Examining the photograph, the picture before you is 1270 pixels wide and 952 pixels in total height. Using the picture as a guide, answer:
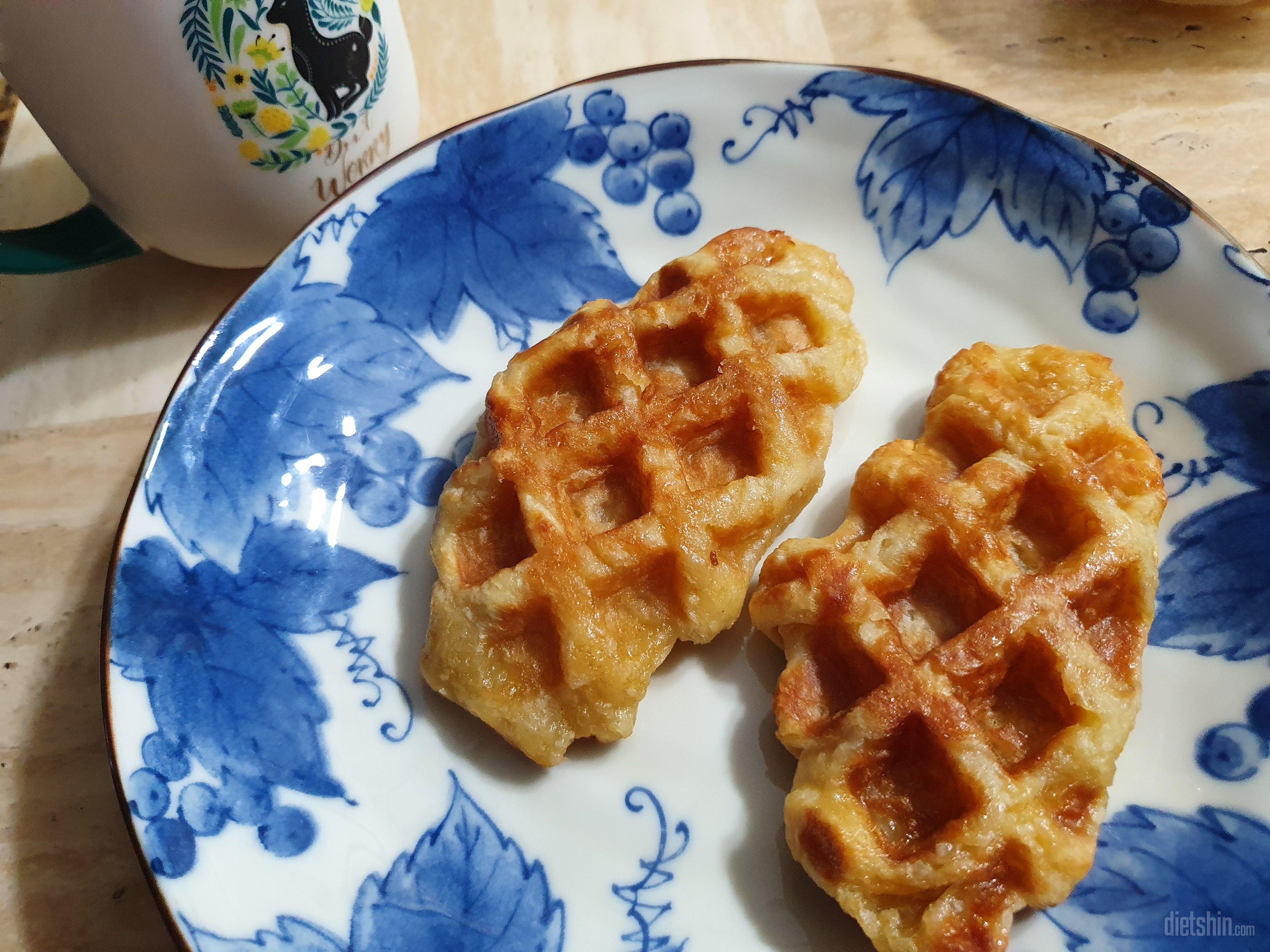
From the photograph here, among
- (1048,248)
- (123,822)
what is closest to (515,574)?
(123,822)

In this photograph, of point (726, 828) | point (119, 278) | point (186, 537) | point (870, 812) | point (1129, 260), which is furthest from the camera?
point (119, 278)

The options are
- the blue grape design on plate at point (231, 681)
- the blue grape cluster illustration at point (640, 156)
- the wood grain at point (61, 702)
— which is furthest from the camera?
the blue grape cluster illustration at point (640, 156)

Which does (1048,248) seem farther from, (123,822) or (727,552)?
(123,822)

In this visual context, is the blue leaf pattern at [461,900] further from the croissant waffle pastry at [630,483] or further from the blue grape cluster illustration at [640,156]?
the blue grape cluster illustration at [640,156]

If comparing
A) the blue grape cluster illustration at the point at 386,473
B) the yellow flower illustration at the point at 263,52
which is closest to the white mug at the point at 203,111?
the yellow flower illustration at the point at 263,52

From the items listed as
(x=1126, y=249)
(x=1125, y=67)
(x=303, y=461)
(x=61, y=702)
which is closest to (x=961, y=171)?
(x=1126, y=249)

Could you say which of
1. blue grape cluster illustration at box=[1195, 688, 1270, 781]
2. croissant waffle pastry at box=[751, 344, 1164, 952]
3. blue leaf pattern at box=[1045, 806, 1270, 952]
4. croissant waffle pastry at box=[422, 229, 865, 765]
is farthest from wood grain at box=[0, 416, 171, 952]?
blue grape cluster illustration at box=[1195, 688, 1270, 781]
